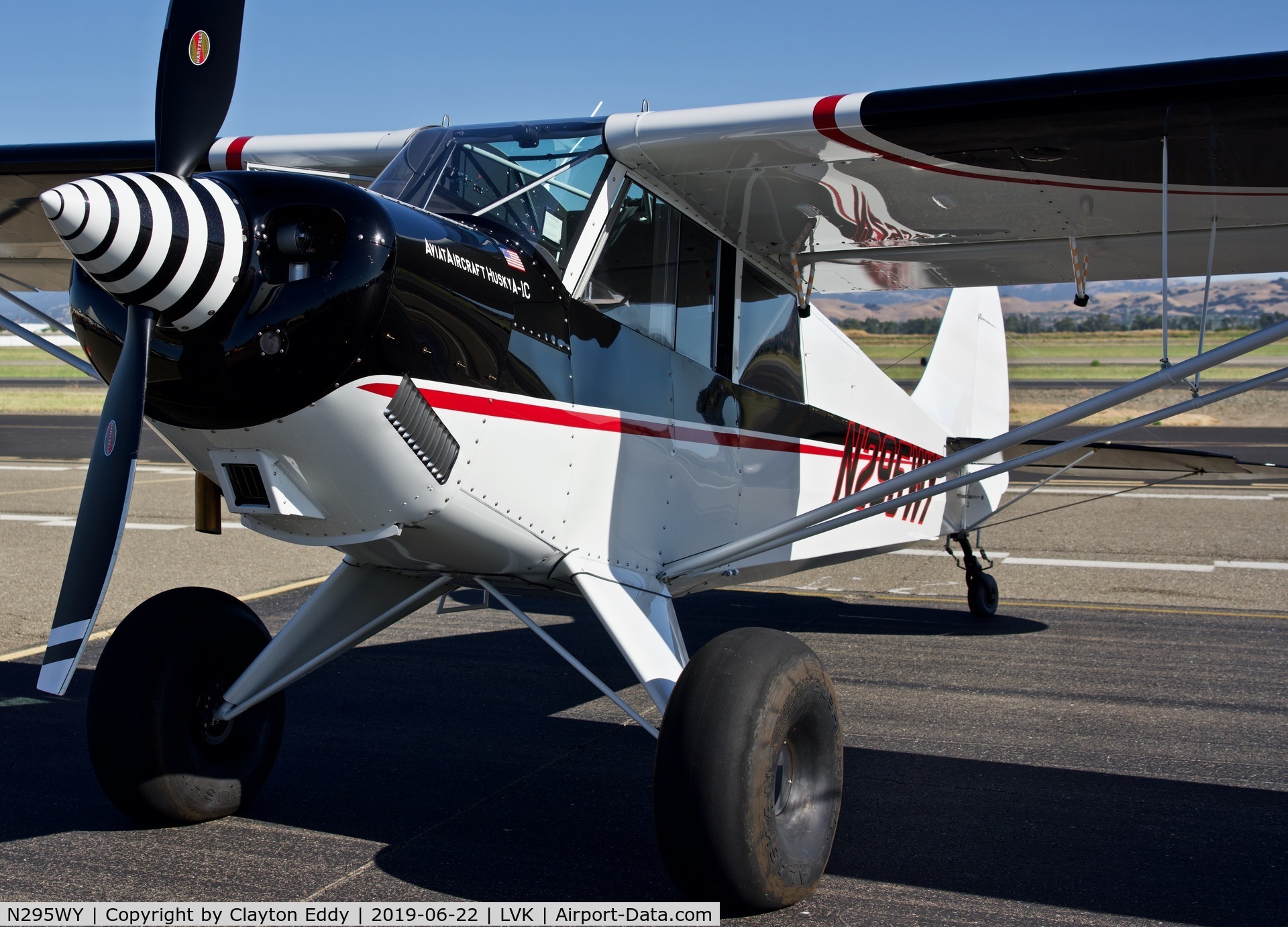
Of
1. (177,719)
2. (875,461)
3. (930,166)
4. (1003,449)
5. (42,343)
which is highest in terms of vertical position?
(930,166)

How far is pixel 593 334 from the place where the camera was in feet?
13.9

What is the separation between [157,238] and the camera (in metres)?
2.92

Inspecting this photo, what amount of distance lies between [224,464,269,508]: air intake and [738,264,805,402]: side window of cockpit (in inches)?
96.2

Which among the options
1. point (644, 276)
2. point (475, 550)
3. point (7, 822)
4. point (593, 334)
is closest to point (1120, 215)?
point (644, 276)

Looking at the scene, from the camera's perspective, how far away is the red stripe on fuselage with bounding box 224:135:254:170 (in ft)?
20.5

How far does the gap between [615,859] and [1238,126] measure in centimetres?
357

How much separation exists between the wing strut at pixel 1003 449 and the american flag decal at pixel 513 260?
1.48m

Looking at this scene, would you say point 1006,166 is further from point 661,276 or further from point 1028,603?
point 1028,603

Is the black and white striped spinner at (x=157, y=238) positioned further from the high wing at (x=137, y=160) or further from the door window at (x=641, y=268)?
the high wing at (x=137, y=160)

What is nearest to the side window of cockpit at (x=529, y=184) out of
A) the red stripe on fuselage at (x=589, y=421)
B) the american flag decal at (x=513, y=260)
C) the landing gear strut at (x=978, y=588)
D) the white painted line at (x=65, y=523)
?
the american flag decal at (x=513, y=260)

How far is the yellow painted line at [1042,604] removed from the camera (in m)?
8.58

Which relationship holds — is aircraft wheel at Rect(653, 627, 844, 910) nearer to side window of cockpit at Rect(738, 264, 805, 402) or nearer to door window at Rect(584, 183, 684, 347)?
door window at Rect(584, 183, 684, 347)

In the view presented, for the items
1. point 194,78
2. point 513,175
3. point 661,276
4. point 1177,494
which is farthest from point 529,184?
point 1177,494

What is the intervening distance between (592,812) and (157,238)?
103 inches
